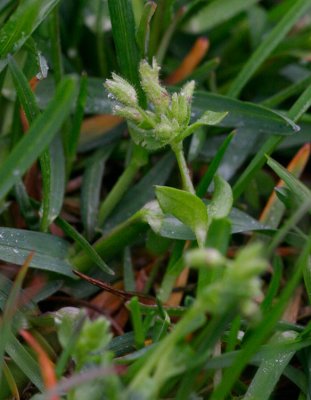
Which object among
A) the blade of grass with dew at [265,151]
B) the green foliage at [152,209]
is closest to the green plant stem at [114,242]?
the green foliage at [152,209]

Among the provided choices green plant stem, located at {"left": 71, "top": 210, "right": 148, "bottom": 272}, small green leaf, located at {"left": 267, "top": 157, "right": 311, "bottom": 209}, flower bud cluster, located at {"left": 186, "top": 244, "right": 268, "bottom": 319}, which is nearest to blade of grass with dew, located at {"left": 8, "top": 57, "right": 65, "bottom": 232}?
green plant stem, located at {"left": 71, "top": 210, "right": 148, "bottom": 272}

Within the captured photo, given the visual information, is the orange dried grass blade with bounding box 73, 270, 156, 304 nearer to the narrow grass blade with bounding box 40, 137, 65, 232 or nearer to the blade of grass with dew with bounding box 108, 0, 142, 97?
the narrow grass blade with bounding box 40, 137, 65, 232

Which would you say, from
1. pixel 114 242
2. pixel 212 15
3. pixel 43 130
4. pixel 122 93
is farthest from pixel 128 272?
pixel 212 15

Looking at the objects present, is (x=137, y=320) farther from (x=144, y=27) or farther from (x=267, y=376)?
(x=144, y=27)

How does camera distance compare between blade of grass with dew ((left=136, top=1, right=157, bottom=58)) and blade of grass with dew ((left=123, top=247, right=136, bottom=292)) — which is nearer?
blade of grass with dew ((left=136, top=1, right=157, bottom=58))

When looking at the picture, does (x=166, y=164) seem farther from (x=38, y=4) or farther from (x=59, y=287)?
(x=38, y=4)

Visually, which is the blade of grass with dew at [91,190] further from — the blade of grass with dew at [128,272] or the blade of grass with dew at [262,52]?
the blade of grass with dew at [262,52]
